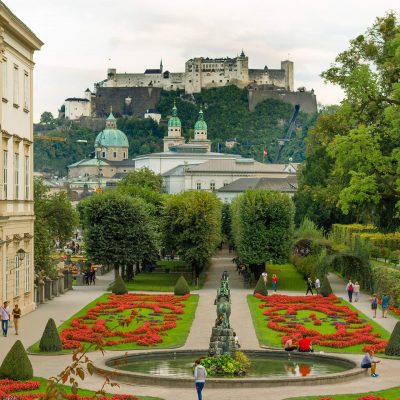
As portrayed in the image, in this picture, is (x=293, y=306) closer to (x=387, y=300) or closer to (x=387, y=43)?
(x=387, y=300)

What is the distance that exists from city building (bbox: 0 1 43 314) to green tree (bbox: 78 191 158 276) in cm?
1904

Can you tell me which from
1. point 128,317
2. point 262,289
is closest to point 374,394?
point 128,317

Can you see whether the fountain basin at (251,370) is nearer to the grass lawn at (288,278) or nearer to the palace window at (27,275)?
the palace window at (27,275)

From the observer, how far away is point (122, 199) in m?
76.2

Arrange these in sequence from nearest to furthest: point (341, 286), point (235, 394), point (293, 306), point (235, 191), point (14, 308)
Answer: point (235, 394), point (14, 308), point (293, 306), point (341, 286), point (235, 191)

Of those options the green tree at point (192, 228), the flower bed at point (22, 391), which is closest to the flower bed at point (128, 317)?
the flower bed at point (22, 391)

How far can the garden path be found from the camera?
164 feet

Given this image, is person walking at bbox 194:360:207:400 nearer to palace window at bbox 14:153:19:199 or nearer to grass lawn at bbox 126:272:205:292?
palace window at bbox 14:153:19:199

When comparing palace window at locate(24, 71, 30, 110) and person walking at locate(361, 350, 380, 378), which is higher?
palace window at locate(24, 71, 30, 110)

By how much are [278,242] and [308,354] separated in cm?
3870

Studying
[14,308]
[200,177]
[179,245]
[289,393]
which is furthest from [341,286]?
[200,177]

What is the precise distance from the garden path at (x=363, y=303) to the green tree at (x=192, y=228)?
8825 mm

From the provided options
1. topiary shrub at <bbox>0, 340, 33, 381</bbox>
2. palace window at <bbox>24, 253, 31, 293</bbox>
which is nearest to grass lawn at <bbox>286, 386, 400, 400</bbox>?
topiary shrub at <bbox>0, 340, 33, 381</bbox>

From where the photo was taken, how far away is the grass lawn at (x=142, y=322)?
41562mm
